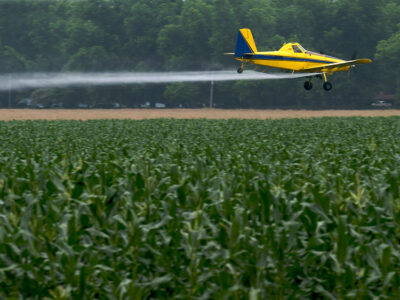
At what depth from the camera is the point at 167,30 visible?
127562 millimetres

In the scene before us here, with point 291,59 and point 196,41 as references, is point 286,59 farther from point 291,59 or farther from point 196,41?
point 196,41

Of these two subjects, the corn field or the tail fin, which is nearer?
the corn field

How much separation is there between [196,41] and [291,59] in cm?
8015

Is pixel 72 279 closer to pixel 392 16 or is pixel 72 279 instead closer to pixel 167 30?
pixel 167 30

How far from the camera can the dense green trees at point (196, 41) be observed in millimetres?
118438

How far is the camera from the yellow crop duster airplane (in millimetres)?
47625

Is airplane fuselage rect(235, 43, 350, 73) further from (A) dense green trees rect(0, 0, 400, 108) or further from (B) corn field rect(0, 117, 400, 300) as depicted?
(A) dense green trees rect(0, 0, 400, 108)

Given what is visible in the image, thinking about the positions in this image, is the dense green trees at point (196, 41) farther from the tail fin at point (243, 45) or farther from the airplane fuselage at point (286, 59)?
the airplane fuselage at point (286, 59)

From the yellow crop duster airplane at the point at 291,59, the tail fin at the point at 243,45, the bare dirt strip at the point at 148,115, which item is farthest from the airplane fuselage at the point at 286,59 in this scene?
the bare dirt strip at the point at 148,115

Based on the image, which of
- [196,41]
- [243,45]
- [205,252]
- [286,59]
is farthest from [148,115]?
[205,252]

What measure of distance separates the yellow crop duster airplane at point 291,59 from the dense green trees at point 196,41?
6348 centimetres

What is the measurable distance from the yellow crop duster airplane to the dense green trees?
63.5 meters

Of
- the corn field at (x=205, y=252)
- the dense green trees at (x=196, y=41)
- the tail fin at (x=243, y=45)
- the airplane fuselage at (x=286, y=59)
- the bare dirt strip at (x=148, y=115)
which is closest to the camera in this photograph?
the corn field at (x=205, y=252)

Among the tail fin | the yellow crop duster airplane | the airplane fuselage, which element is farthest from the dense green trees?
the airplane fuselage
